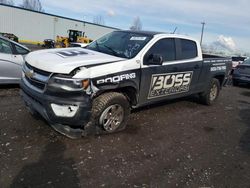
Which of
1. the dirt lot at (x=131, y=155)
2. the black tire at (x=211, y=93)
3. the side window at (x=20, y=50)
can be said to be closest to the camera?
the dirt lot at (x=131, y=155)

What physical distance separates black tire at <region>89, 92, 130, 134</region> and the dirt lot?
177 millimetres

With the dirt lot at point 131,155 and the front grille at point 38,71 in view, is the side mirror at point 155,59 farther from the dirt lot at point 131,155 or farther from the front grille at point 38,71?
the front grille at point 38,71

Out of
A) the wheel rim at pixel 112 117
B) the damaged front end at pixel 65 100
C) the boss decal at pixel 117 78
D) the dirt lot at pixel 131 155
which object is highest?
the boss decal at pixel 117 78

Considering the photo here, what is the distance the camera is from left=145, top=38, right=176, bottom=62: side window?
5.96m

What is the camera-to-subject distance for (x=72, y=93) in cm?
455

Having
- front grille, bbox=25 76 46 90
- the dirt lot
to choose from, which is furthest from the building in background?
front grille, bbox=25 76 46 90

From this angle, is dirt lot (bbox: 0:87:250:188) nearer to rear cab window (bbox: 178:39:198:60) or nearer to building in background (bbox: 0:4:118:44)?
rear cab window (bbox: 178:39:198:60)

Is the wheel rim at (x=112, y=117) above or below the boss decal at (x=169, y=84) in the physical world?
below

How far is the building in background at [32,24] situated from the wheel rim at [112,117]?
145 ft

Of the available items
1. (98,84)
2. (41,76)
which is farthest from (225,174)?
(41,76)

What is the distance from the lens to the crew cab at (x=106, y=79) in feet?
15.1

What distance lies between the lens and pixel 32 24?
4850 centimetres

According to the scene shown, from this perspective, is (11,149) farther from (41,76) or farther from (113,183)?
(113,183)

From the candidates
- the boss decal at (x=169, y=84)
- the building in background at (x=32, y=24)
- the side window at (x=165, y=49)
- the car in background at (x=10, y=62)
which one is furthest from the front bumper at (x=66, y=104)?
the building in background at (x=32, y=24)
